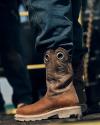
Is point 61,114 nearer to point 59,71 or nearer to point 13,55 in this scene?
point 59,71

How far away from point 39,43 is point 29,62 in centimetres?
147

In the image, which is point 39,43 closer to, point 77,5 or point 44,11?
point 44,11

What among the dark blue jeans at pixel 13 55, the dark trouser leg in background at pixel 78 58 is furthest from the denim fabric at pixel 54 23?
the dark blue jeans at pixel 13 55

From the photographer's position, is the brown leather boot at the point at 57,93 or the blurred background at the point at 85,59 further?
the blurred background at the point at 85,59

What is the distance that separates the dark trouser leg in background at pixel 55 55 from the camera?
1.67 meters

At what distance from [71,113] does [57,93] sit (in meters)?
0.10

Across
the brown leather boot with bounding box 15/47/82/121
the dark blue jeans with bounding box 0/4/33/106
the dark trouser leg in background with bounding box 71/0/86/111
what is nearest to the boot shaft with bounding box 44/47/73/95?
the brown leather boot with bounding box 15/47/82/121

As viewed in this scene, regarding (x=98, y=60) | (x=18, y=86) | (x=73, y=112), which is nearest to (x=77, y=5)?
(x=73, y=112)

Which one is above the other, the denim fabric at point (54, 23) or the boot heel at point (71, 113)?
the denim fabric at point (54, 23)

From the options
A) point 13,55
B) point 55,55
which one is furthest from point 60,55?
point 13,55

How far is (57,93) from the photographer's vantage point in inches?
68.9

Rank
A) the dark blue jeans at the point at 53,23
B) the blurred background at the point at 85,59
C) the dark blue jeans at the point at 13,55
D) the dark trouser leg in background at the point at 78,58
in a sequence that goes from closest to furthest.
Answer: the dark blue jeans at the point at 53,23
the dark trouser leg in background at the point at 78,58
the dark blue jeans at the point at 13,55
the blurred background at the point at 85,59

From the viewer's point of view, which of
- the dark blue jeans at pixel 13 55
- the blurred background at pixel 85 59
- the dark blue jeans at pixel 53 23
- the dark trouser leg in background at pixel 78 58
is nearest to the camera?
the dark blue jeans at pixel 53 23

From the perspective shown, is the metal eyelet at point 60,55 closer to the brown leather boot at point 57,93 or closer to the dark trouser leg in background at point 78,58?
the brown leather boot at point 57,93
